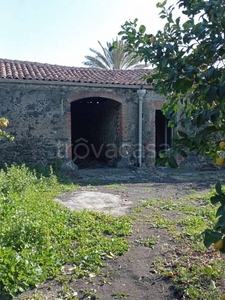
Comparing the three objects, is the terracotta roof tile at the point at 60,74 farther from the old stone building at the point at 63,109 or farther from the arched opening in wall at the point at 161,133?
the arched opening in wall at the point at 161,133

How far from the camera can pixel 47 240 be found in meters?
3.60

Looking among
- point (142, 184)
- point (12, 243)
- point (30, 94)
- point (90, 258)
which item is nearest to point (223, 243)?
point (90, 258)

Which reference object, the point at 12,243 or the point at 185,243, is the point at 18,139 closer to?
the point at 12,243

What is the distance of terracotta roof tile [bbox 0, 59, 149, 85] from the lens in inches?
361

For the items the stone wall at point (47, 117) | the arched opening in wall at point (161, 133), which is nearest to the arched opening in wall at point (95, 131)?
the stone wall at point (47, 117)

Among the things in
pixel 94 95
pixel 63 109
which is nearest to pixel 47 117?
pixel 63 109

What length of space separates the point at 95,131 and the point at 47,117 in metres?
5.50

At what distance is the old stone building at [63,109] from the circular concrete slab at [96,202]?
3072 mm

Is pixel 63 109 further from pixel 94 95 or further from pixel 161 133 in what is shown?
pixel 161 133

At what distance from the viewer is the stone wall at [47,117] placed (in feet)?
29.2

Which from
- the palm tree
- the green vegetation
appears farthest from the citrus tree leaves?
the palm tree

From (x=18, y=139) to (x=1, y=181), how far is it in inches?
133

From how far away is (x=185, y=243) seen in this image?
3.91m

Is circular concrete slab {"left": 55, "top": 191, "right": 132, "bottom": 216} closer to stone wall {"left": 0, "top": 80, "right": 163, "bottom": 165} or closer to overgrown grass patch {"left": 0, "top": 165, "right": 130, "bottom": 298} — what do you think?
overgrown grass patch {"left": 0, "top": 165, "right": 130, "bottom": 298}
